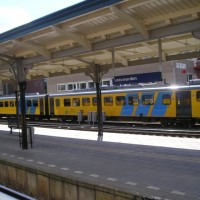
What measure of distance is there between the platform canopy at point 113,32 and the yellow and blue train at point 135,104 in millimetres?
5741

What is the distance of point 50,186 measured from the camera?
24.9ft

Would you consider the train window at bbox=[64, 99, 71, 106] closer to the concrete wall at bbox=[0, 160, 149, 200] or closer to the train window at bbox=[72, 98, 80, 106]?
the train window at bbox=[72, 98, 80, 106]

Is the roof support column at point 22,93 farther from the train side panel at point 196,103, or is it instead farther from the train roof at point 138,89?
the train side panel at point 196,103

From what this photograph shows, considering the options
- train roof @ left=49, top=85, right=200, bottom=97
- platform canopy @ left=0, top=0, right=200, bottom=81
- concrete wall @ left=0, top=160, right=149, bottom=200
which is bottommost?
concrete wall @ left=0, top=160, right=149, bottom=200

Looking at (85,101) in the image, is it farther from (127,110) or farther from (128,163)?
(128,163)

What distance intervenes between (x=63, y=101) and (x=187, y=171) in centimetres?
1994

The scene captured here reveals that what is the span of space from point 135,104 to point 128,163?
1290cm

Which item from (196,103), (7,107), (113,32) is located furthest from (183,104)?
(7,107)

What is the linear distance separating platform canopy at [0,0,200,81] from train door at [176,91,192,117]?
5542 millimetres

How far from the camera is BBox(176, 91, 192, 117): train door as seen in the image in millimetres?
18828

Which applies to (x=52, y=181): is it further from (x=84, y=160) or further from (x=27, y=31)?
(x=27, y=31)

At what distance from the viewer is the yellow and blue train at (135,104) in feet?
62.4

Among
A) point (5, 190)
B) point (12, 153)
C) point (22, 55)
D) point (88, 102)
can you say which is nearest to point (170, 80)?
point (88, 102)

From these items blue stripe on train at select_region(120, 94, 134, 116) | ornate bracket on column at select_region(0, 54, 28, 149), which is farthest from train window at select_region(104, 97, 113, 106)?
ornate bracket on column at select_region(0, 54, 28, 149)
